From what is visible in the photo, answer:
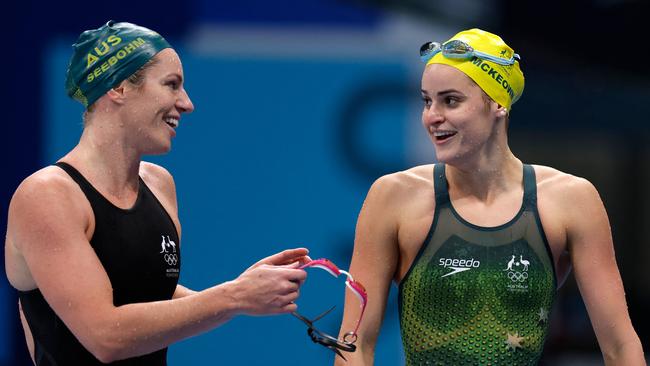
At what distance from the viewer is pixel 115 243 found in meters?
4.58

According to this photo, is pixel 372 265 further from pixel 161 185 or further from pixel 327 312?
pixel 161 185

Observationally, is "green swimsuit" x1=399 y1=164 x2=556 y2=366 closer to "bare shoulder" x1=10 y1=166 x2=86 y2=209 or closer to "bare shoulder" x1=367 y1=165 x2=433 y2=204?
"bare shoulder" x1=367 y1=165 x2=433 y2=204

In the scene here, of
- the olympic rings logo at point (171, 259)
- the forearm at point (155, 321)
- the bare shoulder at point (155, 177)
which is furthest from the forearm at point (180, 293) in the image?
the forearm at point (155, 321)

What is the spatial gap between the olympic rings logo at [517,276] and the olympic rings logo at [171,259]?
1.39m

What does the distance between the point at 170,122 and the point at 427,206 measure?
115 cm

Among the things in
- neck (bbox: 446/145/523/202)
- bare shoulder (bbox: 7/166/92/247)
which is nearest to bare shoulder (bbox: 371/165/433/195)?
neck (bbox: 446/145/523/202)

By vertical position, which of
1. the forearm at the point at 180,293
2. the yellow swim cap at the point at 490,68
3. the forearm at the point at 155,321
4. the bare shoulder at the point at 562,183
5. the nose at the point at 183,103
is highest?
the yellow swim cap at the point at 490,68

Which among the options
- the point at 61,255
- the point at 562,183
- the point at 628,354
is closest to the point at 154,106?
the point at 61,255

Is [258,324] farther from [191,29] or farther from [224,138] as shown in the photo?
[191,29]

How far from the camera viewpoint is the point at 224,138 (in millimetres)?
9289

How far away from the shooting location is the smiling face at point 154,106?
468 centimetres

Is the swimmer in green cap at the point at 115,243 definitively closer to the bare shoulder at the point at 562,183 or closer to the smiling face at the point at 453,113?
the smiling face at the point at 453,113

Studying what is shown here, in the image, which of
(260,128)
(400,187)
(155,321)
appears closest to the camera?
(155,321)

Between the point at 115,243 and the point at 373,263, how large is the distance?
1.10 m
